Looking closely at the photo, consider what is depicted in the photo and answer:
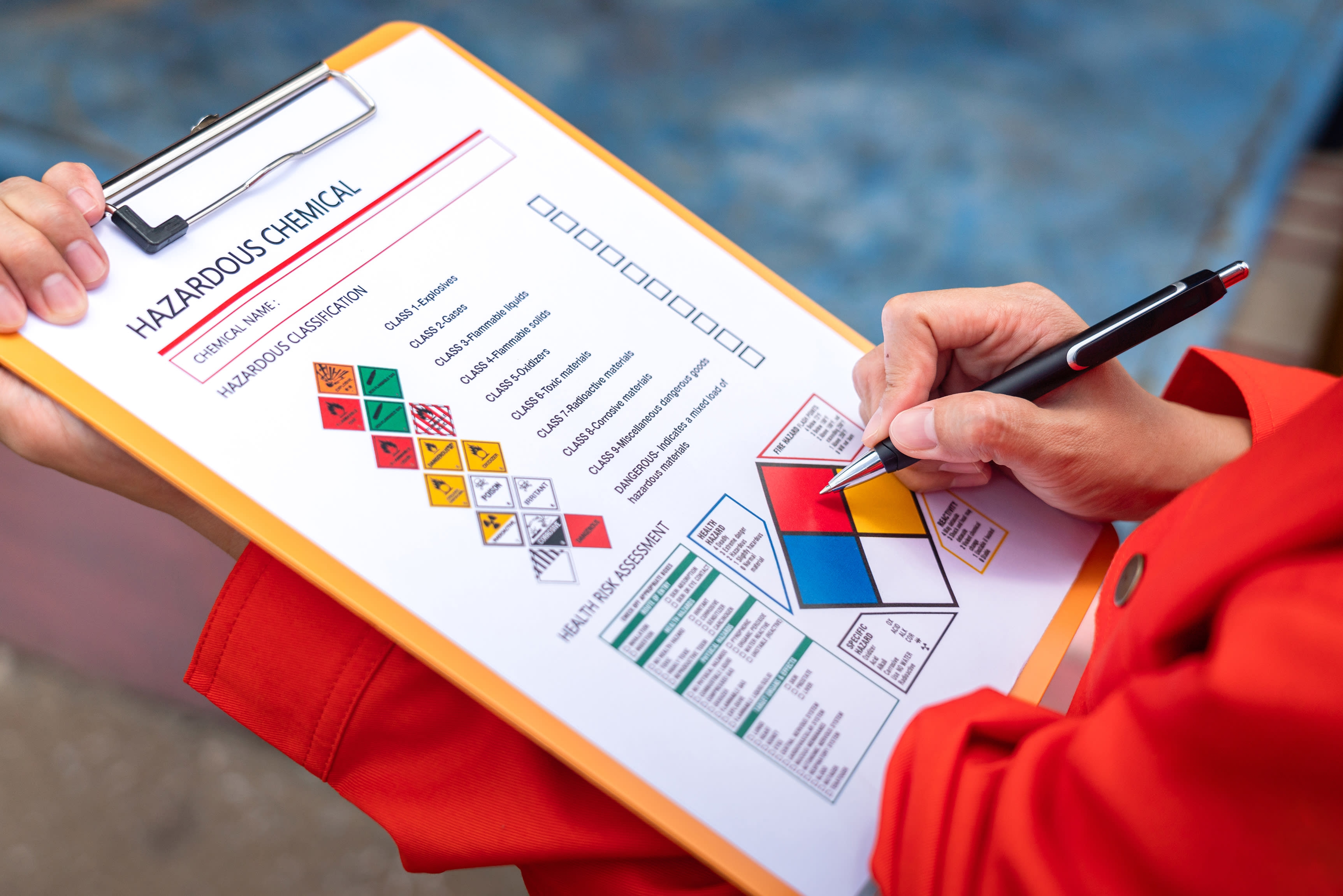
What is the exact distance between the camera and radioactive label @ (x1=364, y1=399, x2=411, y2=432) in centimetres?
43

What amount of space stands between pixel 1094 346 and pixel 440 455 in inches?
15.7

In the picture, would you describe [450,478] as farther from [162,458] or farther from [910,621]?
[910,621]

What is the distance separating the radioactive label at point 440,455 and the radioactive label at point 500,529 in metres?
0.03

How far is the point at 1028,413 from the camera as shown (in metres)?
0.51

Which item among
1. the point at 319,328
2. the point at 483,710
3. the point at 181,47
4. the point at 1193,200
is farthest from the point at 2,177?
the point at 1193,200

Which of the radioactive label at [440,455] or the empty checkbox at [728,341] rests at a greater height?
the empty checkbox at [728,341]

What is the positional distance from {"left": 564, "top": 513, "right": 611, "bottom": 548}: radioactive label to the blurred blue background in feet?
2.02

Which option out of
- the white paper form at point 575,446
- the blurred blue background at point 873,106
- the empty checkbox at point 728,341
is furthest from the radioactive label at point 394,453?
the blurred blue background at point 873,106

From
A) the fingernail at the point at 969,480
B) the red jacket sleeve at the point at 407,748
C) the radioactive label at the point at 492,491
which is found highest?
the fingernail at the point at 969,480

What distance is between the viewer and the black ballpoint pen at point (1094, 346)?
0.50m

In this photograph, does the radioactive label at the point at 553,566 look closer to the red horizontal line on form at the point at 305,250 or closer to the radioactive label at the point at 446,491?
the radioactive label at the point at 446,491

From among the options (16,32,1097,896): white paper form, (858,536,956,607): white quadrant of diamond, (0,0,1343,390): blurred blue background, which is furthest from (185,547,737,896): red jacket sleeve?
(0,0,1343,390): blurred blue background

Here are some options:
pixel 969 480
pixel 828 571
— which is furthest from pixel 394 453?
pixel 969 480

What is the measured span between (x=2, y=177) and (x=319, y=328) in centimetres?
74
